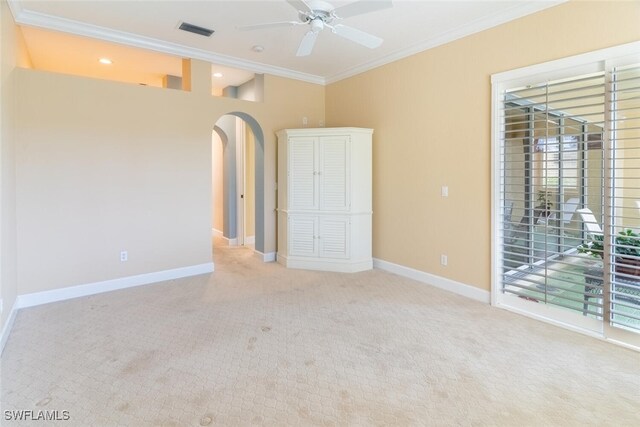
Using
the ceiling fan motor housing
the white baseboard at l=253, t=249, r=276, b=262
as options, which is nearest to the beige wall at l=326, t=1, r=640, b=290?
the white baseboard at l=253, t=249, r=276, b=262

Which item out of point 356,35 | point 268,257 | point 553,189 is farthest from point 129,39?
point 553,189

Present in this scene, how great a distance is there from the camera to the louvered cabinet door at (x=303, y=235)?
4965 mm

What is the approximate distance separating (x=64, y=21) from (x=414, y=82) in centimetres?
386

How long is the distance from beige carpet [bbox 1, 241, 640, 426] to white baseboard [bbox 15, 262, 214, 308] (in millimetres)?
177

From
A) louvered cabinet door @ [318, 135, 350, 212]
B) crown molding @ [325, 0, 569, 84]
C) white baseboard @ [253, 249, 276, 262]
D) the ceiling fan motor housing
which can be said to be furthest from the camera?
white baseboard @ [253, 249, 276, 262]

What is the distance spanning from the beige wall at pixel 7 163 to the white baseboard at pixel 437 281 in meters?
4.02

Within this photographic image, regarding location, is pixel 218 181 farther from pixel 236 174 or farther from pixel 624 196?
pixel 624 196

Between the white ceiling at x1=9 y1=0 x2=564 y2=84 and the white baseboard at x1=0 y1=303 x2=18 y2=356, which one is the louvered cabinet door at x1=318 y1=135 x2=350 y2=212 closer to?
the white ceiling at x1=9 y1=0 x2=564 y2=84

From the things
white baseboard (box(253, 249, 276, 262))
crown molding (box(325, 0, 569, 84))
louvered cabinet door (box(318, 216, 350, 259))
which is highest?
crown molding (box(325, 0, 569, 84))

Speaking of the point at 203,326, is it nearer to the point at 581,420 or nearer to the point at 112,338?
the point at 112,338

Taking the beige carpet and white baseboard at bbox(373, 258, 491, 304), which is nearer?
the beige carpet

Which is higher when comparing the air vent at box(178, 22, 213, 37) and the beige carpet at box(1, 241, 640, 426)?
the air vent at box(178, 22, 213, 37)

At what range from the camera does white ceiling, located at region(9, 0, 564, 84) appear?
3.26m

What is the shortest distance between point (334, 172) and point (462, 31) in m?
2.18
